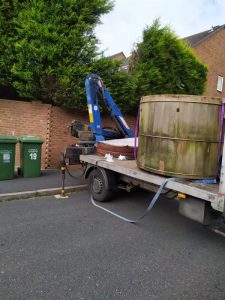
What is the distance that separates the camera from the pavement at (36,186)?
555cm

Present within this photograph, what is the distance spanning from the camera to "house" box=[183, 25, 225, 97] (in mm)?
18312

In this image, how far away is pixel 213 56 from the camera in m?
19.0

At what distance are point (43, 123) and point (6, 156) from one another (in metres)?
2.12

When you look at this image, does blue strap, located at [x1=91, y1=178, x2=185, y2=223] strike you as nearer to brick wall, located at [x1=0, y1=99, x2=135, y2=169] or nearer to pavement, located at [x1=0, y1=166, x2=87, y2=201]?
pavement, located at [x1=0, y1=166, x2=87, y2=201]

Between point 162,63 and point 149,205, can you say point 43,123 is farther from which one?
point 162,63

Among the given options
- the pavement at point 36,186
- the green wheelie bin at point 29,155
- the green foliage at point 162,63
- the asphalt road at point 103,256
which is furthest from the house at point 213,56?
the asphalt road at point 103,256

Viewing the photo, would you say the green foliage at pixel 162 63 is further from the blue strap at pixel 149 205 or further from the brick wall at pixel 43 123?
the blue strap at pixel 149 205

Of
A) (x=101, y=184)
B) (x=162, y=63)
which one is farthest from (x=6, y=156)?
(x=162, y=63)

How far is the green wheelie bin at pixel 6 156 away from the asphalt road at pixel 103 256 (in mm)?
1731

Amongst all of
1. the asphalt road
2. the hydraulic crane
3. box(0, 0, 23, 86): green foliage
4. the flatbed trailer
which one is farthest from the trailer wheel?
box(0, 0, 23, 86): green foliage

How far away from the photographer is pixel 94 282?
2777 mm

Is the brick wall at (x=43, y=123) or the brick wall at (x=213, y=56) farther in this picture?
the brick wall at (x=213, y=56)

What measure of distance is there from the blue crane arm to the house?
1257cm

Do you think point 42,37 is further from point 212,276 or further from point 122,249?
point 212,276
